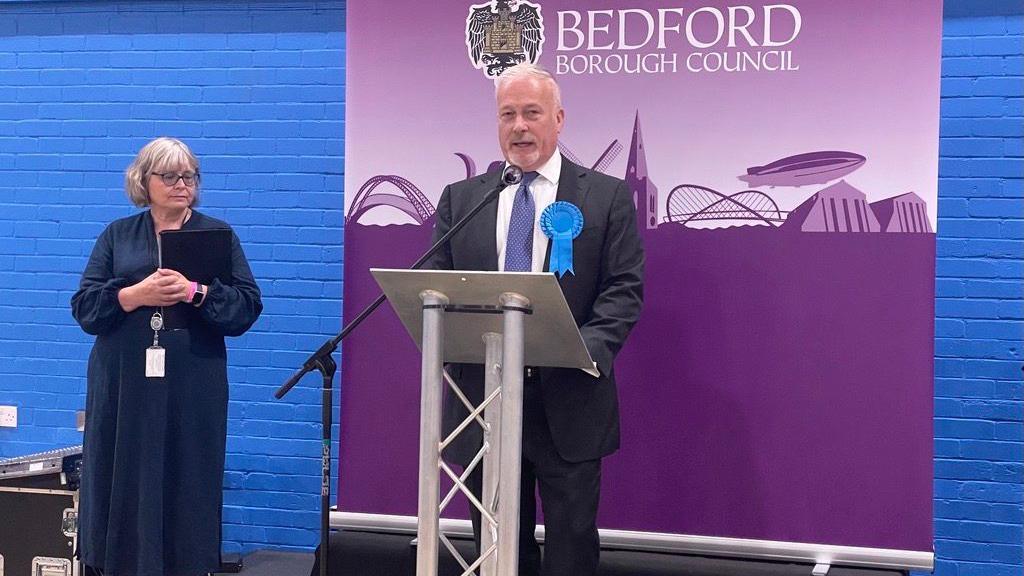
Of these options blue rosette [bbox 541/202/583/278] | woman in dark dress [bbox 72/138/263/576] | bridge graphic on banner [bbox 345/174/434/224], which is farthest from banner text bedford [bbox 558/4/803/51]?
woman in dark dress [bbox 72/138/263/576]

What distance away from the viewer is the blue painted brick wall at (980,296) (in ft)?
13.4

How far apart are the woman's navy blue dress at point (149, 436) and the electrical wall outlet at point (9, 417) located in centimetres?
182

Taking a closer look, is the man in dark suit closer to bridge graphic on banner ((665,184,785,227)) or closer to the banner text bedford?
bridge graphic on banner ((665,184,785,227))

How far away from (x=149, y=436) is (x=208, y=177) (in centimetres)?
186

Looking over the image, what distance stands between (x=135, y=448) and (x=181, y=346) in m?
0.35

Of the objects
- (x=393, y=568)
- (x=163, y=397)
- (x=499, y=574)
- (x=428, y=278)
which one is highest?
(x=428, y=278)

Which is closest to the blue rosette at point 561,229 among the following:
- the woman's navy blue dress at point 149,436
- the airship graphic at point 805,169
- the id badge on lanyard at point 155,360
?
the airship graphic at point 805,169

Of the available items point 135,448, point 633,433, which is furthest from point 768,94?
point 135,448

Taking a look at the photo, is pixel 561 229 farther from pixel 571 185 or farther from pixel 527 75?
pixel 527 75

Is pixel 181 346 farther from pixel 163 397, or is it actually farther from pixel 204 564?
pixel 204 564

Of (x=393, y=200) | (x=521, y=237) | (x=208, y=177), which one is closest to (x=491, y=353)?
(x=521, y=237)

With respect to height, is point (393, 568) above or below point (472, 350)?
below

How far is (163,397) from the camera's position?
3328 millimetres

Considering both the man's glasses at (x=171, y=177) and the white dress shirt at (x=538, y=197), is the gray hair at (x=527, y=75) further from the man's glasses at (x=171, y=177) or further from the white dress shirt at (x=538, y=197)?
the man's glasses at (x=171, y=177)
